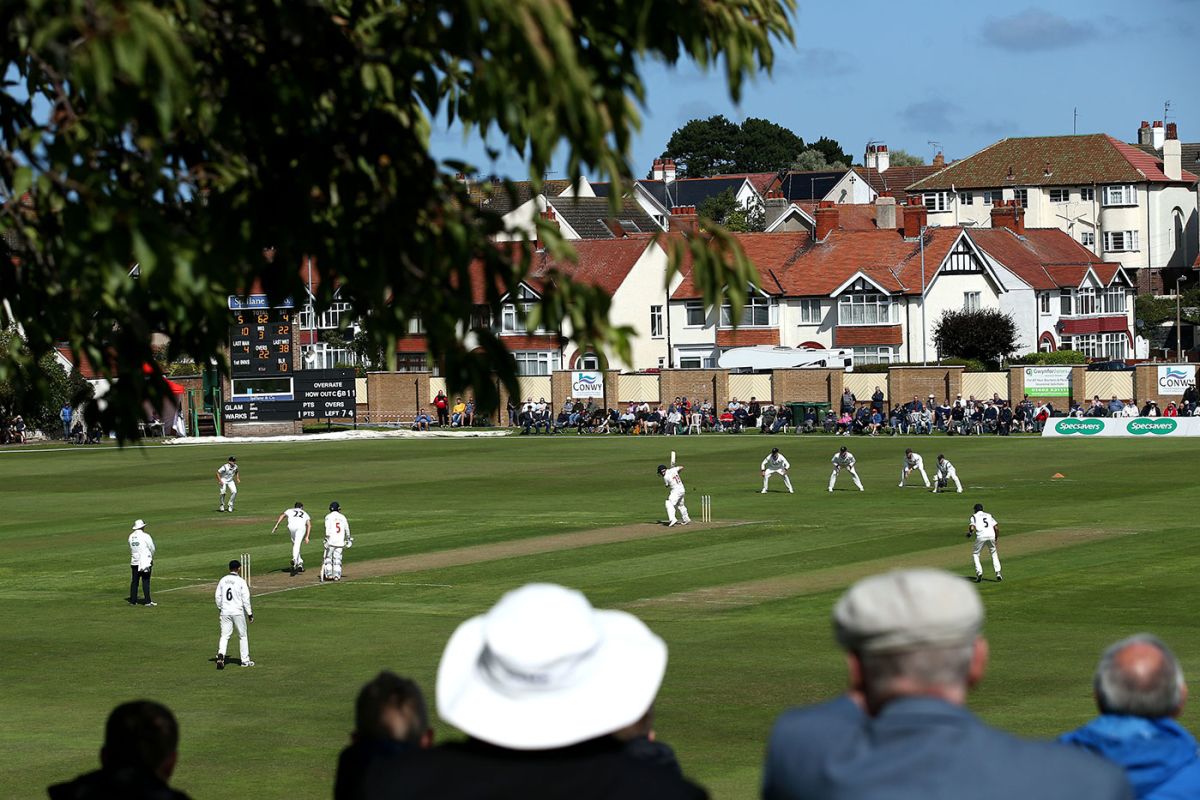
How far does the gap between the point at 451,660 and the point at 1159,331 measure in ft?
381

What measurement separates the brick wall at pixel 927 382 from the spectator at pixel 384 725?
79585mm

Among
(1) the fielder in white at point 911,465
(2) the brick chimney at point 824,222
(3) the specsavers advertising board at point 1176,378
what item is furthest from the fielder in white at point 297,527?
(2) the brick chimney at point 824,222

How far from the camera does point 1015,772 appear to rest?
13.5 ft

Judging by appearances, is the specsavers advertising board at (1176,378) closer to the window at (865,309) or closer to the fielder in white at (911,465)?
the window at (865,309)

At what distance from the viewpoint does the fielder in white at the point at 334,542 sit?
3450 centimetres

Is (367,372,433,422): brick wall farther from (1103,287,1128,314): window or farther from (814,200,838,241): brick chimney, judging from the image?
(1103,287,1128,314): window

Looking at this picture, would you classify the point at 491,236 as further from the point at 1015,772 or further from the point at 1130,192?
the point at 1130,192

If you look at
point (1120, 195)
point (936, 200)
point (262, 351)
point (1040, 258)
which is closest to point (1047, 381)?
point (1040, 258)

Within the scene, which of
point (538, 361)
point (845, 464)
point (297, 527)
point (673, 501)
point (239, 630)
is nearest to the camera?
point (239, 630)

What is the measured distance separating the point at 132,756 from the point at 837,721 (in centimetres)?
277

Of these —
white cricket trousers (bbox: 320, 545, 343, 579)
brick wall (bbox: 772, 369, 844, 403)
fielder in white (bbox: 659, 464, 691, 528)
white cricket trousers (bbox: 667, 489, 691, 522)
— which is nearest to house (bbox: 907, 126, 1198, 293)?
brick wall (bbox: 772, 369, 844, 403)

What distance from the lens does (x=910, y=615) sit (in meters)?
4.17

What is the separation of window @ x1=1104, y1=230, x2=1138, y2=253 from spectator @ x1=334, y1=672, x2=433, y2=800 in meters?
123

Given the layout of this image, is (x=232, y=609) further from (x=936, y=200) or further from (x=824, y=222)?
(x=936, y=200)
